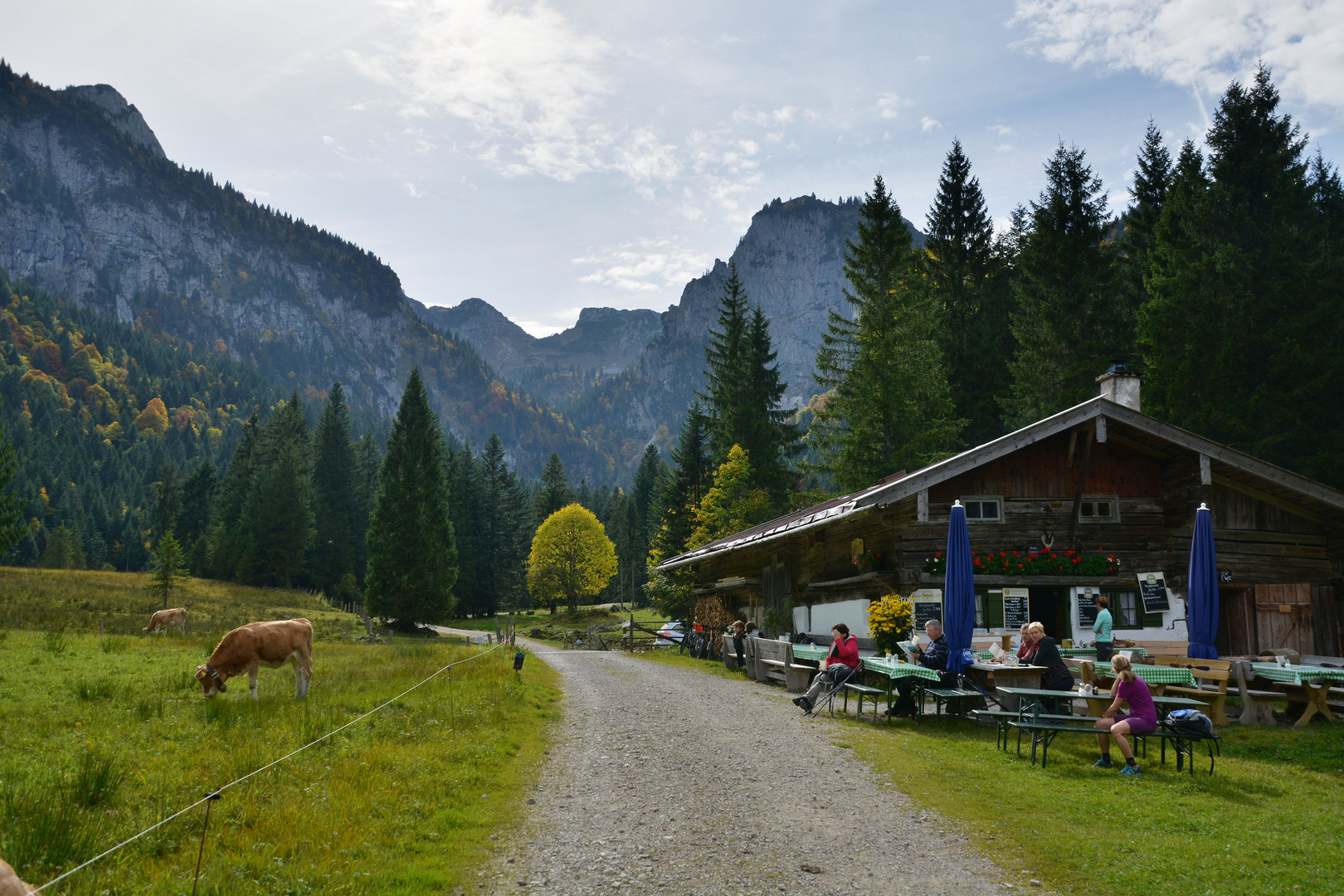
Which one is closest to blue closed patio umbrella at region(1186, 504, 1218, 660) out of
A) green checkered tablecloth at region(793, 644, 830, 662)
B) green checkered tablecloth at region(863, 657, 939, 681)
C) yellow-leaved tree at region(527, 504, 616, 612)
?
green checkered tablecloth at region(863, 657, 939, 681)

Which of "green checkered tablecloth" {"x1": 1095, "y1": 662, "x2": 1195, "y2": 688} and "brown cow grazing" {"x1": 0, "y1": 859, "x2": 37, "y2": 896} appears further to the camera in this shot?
"green checkered tablecloth" {"x1": 1095, "y1": 662, "x2": 1195, "y2": 688}

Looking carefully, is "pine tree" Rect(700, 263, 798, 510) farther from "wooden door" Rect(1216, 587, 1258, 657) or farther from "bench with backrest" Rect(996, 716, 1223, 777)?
"bench with backrest" Rect(996, 716, 1223, 777)

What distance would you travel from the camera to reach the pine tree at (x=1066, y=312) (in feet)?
114

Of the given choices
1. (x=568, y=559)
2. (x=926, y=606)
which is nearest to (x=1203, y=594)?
(x=926, y=606)

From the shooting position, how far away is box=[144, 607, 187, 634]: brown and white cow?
2948 cm

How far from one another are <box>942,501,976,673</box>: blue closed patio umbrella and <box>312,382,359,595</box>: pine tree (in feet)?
214

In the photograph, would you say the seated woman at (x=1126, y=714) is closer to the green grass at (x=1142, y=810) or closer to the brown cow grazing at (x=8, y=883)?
the green grass at (x=1142, y=810)

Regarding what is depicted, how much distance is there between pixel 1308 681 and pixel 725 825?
11087mm

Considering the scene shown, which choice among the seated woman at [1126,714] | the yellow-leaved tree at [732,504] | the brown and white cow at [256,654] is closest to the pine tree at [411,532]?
the yellow-leaved tree at [732,504]

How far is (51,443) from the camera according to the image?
427 feet

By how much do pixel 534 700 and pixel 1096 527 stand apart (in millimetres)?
14239

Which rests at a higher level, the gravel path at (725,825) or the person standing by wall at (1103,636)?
the person standing by wall at (1103,636)

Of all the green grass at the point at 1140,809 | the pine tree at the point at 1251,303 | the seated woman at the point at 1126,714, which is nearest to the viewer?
the green grass at the point at 1140,809

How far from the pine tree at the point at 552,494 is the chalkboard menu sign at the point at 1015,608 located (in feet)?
219
